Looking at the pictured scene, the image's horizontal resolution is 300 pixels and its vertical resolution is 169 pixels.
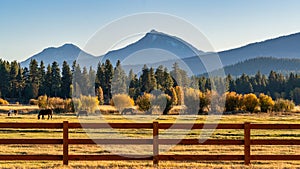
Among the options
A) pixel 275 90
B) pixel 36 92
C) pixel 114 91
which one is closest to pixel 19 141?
pixel 114 91

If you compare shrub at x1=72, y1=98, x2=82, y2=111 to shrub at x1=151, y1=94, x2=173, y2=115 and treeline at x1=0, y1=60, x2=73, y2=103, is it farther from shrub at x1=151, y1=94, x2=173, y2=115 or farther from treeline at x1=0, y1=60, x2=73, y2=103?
treeline at x1=0, y1=60, x2=73, y2=103

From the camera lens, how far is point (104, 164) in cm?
1255

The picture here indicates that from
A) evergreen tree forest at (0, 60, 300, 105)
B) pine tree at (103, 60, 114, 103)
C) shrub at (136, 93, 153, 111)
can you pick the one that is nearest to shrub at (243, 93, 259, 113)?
evergreen tree forest at (0, 60, 300, 105)

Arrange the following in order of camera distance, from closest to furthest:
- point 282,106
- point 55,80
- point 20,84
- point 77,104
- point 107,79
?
point 77,104 < point 282,106 < point 107,79 < point 20,84 < point 55,80

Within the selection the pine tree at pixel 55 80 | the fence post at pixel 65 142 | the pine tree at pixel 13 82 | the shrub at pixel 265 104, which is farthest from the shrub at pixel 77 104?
the fence post at pixel 65 142

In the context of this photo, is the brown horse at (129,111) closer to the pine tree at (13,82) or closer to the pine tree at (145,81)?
the pine tree at (145,81)

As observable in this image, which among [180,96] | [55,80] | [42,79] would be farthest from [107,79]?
[42,79]

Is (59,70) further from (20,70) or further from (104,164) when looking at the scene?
(104,164)

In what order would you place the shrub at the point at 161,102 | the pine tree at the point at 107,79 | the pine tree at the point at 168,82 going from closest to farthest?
the shrub at the point at 161,102, the pine tree at the point at 168,82, the pine tree at the point at 107,79

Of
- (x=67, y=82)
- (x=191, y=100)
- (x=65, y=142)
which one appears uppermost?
(x=67, y=82)

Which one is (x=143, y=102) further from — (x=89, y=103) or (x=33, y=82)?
(x=33, y=82)

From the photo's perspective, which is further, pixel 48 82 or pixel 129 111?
pixel 48 82

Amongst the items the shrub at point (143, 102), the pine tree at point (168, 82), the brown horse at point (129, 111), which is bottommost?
the brown horse at point (129, 111)

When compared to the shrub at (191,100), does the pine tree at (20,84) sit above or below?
above
